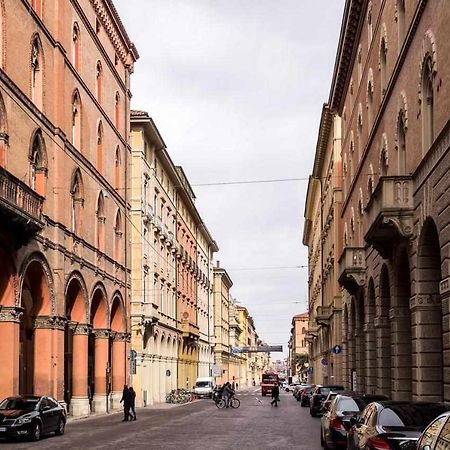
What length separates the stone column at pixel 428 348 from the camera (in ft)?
76.8

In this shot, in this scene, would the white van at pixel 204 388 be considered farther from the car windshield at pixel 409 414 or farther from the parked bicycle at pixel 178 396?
the car windshield at pixel 409 414

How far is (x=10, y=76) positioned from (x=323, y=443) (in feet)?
54.6

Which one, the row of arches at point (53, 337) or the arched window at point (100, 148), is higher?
the arched window at point (100, 148)

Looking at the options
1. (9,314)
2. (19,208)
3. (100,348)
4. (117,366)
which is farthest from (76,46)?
(117,366)

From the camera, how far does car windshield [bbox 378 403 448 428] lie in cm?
1402

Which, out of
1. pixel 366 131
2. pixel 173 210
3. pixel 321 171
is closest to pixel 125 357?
pixel 366 131

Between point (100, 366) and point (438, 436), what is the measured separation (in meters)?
38.9

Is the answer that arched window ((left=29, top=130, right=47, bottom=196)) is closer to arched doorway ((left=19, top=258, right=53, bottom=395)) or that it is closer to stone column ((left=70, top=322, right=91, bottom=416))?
arched doorway ((left=19, top=258, right=53, bottom=395))

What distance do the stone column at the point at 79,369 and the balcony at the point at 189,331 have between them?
37.4m

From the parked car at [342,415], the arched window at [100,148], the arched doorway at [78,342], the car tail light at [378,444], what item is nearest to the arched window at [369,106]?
the arched doorway at [78,342]

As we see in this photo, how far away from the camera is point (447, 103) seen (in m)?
20.0

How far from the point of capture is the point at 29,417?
28062 millimetres

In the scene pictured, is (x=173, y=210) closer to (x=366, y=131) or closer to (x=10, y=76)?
(x=366, y=131)

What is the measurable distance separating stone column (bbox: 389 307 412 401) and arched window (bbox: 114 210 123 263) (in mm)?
24324
